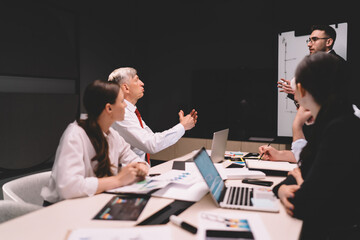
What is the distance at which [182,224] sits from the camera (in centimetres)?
106

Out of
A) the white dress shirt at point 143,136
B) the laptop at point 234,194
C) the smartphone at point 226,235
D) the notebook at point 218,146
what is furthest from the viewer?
the white dress shirt at point 143,136

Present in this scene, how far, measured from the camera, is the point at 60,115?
3.35m

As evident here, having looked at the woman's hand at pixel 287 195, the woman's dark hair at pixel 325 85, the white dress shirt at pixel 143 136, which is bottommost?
the woman's hand at pixel 287 195

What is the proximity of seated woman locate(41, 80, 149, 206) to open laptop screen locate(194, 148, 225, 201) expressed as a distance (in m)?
0.43

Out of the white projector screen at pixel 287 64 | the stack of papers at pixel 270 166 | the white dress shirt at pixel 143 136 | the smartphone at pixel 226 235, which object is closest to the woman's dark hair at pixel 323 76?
the smartphone at pixel 226 235

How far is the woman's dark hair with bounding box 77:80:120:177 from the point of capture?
1563mm

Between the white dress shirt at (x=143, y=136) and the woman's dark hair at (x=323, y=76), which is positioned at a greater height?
the woman's dark hair at (x=323, y=76)

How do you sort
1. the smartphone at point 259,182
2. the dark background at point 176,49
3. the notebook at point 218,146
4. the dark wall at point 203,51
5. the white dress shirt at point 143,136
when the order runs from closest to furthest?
1. the smartphone at point 259,182
2. the notebook at point 218,146
3. the white dress shirt at point 143,136
4. the dark background at point 176,49
5. the dark wall at point 203,51

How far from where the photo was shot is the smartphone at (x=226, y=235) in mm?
973

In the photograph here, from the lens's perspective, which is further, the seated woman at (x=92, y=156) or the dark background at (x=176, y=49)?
the dark background at (x=176, y=49)

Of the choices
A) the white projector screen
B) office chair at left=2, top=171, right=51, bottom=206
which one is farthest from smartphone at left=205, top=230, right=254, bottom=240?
the white projector screen

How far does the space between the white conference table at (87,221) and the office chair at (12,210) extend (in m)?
0.23

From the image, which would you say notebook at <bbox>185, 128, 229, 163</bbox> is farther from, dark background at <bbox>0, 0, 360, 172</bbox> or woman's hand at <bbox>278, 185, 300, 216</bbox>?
dark background at <bbox>0, 0, 360, 172</bbox>

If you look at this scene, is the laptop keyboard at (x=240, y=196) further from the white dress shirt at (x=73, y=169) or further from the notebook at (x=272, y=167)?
the white dress shirt at (x=73, y=169)
